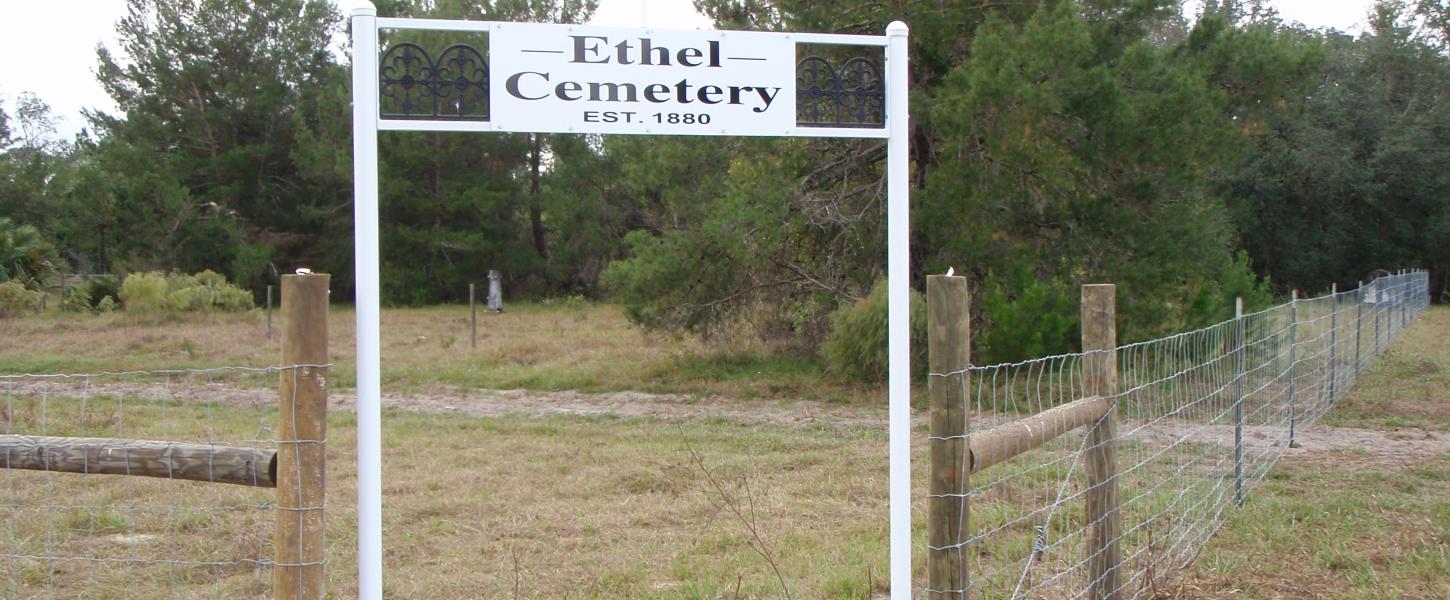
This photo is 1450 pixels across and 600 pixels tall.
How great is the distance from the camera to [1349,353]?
36.4ft

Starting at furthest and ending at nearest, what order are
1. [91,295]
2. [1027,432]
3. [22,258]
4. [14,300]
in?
[91,295] < [22,258] < [14,300] < [1027,432]

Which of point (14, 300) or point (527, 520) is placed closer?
point (527, 520)

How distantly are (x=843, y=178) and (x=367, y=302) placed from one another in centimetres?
895

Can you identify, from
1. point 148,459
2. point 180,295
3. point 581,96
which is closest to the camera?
point 148,459

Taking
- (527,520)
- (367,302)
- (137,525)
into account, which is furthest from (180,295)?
(367,302)

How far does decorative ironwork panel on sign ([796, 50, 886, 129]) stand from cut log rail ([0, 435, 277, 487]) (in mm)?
1565

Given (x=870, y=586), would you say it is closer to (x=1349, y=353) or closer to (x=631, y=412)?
(x=631, y=412)

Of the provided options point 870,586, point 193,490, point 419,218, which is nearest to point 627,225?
point 419,218

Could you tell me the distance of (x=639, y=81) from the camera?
2.88 m

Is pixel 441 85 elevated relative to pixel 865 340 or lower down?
elevated

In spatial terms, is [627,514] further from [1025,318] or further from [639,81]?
[1025,318]

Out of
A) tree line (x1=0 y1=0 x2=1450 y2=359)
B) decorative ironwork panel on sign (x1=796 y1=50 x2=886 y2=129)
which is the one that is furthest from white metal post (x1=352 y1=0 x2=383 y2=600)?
tree line (x1=0 y1=0 x2=1450 y2=359)

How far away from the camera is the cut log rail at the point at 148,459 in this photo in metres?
2.52

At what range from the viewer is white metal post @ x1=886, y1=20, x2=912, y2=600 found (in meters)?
3.09
